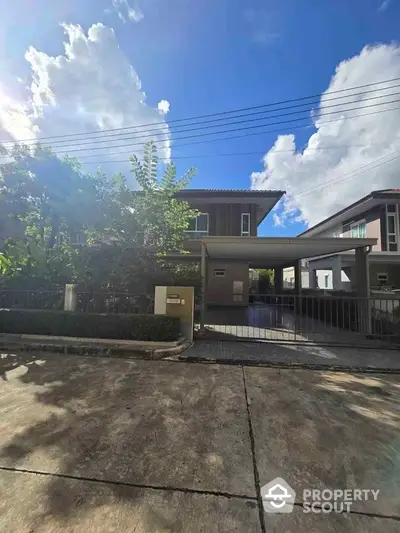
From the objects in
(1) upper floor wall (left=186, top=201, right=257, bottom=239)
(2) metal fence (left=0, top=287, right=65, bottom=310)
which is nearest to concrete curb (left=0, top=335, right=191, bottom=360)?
(2) metal fence (left=0, top=287, right=65, bottom=310)

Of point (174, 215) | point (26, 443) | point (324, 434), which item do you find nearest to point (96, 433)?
point (26, 443)

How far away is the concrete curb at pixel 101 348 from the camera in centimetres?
636

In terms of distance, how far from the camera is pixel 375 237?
17344 millimetres

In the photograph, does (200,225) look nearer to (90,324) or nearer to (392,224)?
(90,324)

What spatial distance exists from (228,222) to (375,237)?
9.61m

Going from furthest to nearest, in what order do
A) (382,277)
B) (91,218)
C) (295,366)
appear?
(382,277) < (91,218) < (295,366)

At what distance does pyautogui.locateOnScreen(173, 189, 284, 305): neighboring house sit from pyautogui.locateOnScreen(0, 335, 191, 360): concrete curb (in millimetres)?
8497

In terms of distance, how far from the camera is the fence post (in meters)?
8.08

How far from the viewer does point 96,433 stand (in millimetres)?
3078

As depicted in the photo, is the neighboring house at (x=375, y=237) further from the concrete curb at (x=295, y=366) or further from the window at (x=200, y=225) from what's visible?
the concrete curb at (x=295, y=366)

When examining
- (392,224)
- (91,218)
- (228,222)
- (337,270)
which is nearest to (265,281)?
(337,270)

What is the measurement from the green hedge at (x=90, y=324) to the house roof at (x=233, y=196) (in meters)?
9.08

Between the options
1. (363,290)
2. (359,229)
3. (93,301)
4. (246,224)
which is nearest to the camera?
(93,301)

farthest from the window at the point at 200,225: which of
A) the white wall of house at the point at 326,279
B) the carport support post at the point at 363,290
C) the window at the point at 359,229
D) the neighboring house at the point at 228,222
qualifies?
the white wall of house at the point at 326,279
